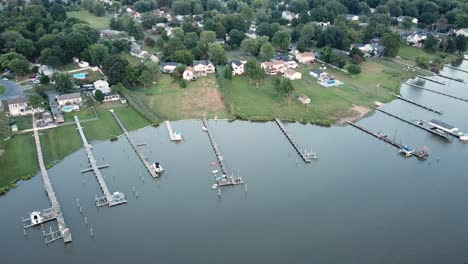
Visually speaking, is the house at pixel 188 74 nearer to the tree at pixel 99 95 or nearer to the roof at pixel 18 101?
the tree at pixel 99 95

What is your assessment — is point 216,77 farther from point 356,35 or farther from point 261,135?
point 356,35

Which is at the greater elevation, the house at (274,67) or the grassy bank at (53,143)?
the house at (274,67)

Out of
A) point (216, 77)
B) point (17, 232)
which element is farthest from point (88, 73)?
point (17, 232)

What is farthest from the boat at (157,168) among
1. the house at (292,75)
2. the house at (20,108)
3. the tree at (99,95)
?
the house at (292,75)

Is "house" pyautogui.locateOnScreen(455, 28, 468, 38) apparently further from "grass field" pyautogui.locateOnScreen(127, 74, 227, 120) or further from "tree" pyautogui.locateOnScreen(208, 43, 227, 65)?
"grass field" pyautogui.locateOnScreen(127, 74, 227, 120)

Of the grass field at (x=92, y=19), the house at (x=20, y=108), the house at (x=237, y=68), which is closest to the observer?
the house at (x=20, y=108)

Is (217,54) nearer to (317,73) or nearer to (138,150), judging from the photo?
(317,73)

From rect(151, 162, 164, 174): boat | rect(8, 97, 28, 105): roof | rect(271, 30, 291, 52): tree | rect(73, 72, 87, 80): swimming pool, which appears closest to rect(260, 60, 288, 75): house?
rect(271, 30, 291, 52): tree
